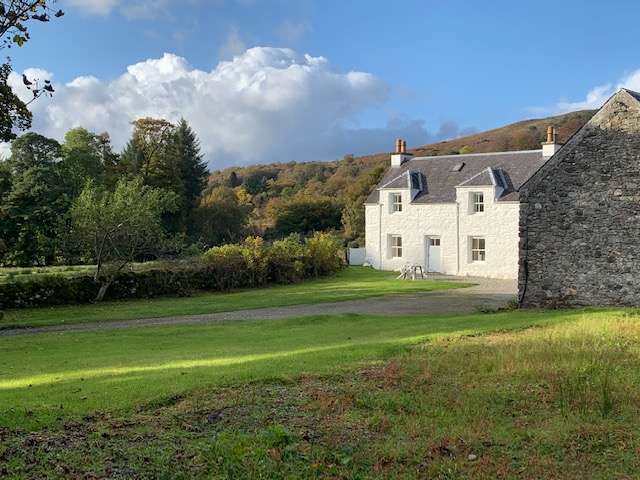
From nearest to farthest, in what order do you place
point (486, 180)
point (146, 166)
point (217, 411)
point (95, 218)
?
point (217, 411) → point (95, 218) → point (486, 180) → point (146, 166)

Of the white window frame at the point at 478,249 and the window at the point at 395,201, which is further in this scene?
the window at the point at 395,201

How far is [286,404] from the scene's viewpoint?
8039 millimetres

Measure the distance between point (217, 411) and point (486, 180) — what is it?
3165 centimetres

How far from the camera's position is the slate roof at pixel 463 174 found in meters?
36.6

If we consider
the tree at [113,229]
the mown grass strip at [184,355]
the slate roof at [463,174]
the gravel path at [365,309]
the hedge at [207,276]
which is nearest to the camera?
the mown grass strip at [184,355]

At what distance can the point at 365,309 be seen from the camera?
23.3 metres

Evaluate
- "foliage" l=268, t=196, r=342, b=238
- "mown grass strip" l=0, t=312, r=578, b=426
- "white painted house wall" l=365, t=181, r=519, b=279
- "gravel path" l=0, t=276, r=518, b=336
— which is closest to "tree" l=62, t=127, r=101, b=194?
"foliage" l=268, t=196, r=342, b=238

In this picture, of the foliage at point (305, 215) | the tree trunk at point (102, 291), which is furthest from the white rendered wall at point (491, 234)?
the tree trunk at point (102, 291)

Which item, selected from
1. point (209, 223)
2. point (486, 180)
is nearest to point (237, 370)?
point (486, 180)

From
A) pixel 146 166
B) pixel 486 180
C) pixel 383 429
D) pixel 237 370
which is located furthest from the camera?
pixel 146 166

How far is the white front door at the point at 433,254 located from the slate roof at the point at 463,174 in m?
2.57

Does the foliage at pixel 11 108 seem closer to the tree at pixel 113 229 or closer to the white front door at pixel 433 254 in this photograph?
the tree at pixel 113 229

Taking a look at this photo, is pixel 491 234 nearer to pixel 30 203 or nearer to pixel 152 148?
pixel 30 203

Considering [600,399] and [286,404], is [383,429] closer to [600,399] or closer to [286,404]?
[286,404]
